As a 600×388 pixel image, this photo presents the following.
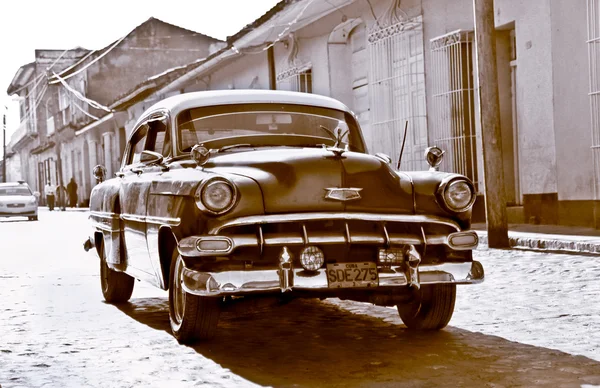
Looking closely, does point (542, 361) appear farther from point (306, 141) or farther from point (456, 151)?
point (456, 151)

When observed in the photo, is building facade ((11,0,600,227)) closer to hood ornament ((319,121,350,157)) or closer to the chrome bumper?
hood ornament ((319,121,350,157))

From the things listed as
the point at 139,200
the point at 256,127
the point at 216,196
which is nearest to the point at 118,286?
the point at 139,200

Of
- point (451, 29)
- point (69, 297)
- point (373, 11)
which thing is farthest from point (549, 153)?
point (69, 297)

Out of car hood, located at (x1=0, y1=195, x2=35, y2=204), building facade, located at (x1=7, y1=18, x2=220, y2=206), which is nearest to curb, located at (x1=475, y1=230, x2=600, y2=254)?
car hood, located at (x1=0, y1=195, x2=35, y2=204)

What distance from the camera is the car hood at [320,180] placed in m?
5.17

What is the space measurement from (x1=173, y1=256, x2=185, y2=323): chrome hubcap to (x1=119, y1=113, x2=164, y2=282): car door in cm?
47

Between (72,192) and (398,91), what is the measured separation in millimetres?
31913

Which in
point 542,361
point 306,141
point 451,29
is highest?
point 451,29

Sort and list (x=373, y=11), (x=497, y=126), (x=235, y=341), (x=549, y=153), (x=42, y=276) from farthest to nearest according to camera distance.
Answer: (x=373, y=11), (x=549, y=153), (x=497, y=126), (x=42, y=276), (x=235, y=341)

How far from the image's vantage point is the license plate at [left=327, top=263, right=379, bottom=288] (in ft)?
16.5

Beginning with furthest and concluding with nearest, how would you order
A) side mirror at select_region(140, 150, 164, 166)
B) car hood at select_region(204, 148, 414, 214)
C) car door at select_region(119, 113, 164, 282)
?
car door at select_region(119, 113, 164, 282)
side mirror at select_region(140, 150, 164, 166)
car hood at select_region(204, 148, 414, 214)

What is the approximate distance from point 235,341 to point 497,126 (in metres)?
6.53

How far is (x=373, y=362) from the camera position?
487 centimetres

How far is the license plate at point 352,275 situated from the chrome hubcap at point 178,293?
37.8 inches
